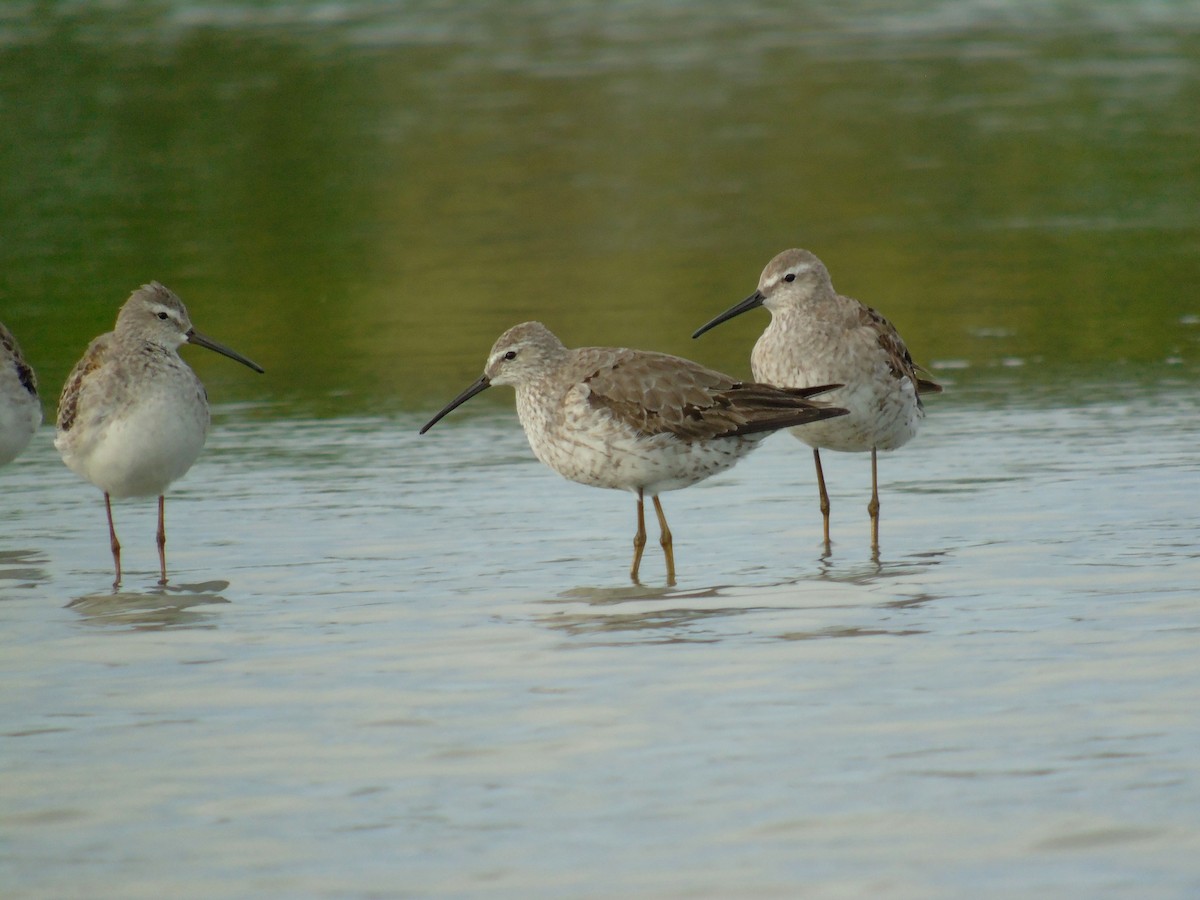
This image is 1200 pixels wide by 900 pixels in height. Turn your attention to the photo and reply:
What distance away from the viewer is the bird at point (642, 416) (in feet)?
33.9

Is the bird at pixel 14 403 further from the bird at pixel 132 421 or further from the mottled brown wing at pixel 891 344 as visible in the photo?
the mottled brown wing at pixel 891 344

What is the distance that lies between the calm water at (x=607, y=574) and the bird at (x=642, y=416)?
446 millimetres

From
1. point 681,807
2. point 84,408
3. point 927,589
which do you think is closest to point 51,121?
point 84,408

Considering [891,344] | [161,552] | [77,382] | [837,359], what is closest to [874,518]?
[837,359]

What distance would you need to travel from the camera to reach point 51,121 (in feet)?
116

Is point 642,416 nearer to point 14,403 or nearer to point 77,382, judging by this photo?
point 77,382

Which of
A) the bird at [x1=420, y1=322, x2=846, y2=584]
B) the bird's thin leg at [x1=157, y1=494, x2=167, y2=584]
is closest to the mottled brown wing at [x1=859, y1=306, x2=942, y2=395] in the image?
the bird at [x1=420, y1=322, x2=846, y2=584]

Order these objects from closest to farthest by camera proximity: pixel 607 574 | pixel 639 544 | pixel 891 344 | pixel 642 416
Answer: pixel 607 574 < pixel 639 544 < pixel 642 416 < pixel 891 344

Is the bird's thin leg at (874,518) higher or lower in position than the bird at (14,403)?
lower

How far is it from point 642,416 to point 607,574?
867 mm

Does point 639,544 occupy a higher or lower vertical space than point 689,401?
lower

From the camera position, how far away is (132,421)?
10531 millimetres

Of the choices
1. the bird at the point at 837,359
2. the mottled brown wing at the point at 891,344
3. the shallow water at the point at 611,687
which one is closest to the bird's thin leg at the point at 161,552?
the shallow water at the point at 611,687

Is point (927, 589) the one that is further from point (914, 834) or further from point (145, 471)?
point (145, 471)
